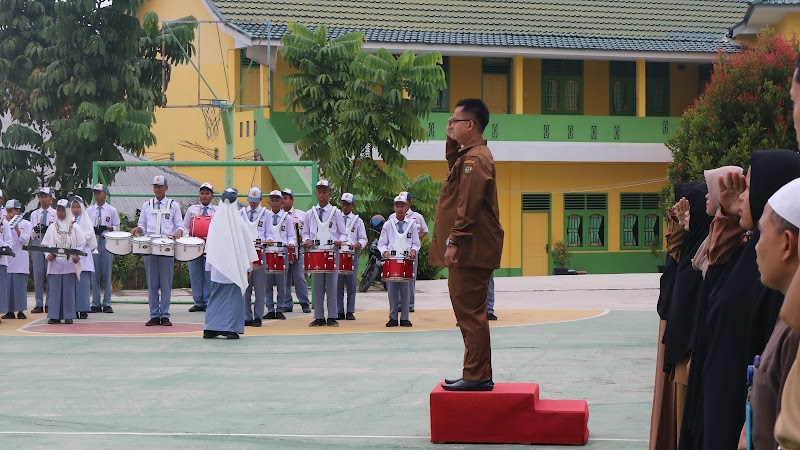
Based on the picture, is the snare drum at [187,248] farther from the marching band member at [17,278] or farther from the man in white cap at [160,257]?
the marching band member at [17,278]

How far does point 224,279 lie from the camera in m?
18.4

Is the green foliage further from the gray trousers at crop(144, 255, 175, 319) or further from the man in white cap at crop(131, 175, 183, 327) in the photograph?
the gray trousers at crop(144, 255, 175, 319)

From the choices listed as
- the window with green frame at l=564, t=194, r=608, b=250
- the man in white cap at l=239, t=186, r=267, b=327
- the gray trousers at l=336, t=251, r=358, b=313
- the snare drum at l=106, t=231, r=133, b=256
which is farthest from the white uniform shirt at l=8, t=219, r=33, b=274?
the window with green frame at l=564, t=194, r=608, b=250

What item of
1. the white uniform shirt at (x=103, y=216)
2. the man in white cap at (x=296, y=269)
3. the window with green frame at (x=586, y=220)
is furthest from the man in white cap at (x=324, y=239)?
the window with green frame at (x=586, y=220)

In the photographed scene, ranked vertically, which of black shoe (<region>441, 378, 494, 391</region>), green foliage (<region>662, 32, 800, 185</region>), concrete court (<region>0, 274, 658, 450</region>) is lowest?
concrete court (<region>0, 274, 658, 450</region>)

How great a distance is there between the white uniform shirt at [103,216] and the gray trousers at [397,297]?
198 inches

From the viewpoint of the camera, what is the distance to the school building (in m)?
35.2

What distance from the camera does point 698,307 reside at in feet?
25.4

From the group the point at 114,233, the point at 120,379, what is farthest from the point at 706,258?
the point at 114,233

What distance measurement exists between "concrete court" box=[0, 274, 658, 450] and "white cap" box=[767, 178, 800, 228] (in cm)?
608

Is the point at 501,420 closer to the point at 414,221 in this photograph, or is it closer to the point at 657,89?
the point at 414,221

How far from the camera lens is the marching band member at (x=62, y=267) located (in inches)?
799

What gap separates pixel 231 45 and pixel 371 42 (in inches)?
153

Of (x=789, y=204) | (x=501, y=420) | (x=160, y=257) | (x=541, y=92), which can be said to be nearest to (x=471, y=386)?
(x=501, y=420)
